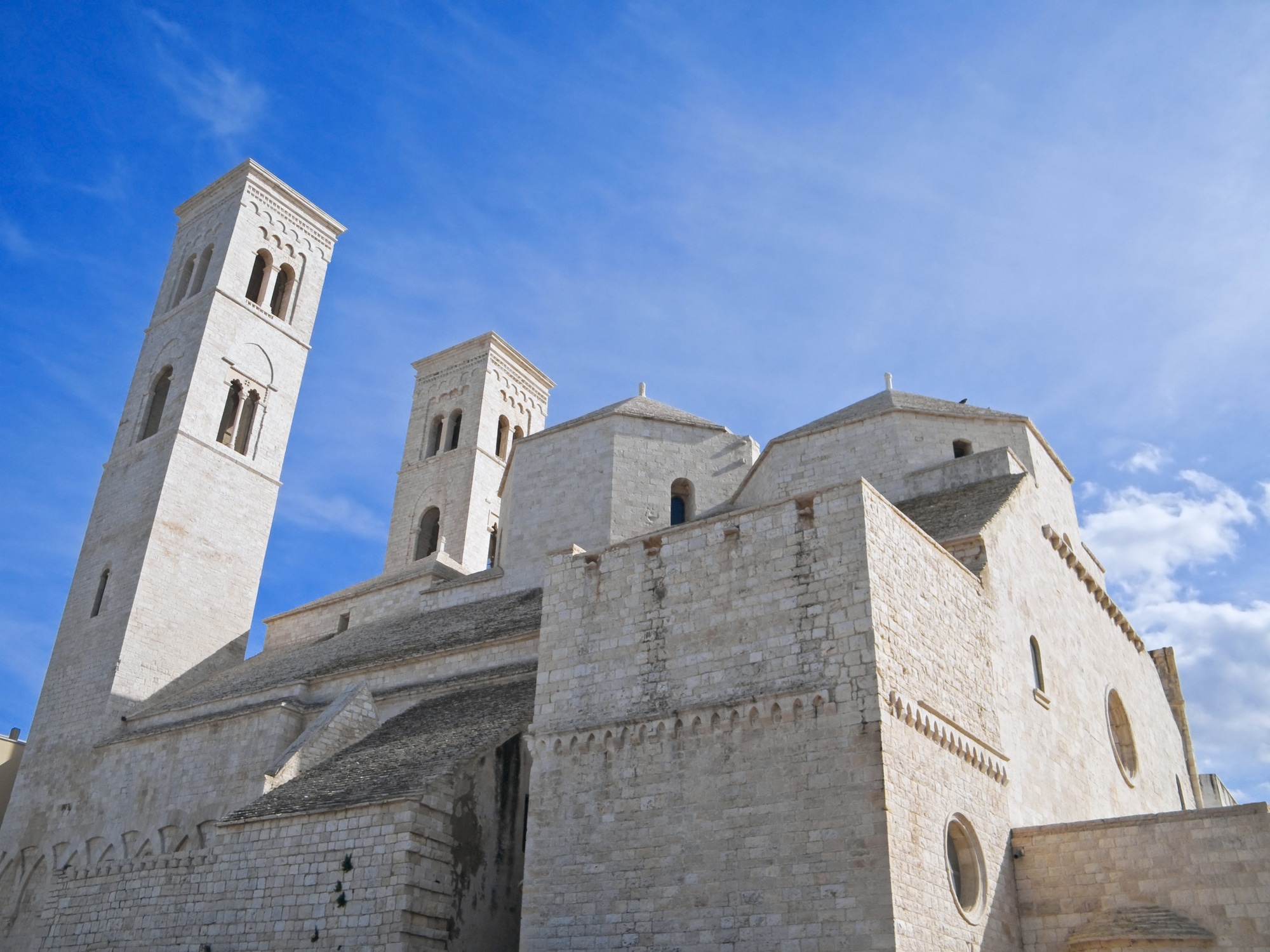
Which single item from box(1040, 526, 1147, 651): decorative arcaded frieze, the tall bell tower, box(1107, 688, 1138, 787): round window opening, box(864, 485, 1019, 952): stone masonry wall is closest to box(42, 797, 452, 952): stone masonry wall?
box(864, 485, 1019, 952): stone masonry wall

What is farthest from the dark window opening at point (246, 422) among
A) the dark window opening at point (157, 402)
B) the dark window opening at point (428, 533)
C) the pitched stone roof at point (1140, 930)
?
the pitched stone roof at point (1140, 930)

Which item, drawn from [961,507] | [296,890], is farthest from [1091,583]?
[296,890]

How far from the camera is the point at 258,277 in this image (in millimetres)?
34406

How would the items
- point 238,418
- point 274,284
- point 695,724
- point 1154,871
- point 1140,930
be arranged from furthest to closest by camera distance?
point 274,284
point 238,418
point 695,724
point 1154,871
point 1140,930

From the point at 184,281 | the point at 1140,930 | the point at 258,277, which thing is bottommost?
the point at 1140,930

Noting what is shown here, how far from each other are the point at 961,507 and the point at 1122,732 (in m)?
5.83

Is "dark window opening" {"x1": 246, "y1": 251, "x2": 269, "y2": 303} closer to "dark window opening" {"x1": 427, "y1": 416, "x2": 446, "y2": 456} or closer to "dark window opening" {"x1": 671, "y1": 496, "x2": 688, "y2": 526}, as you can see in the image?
"dark window opening" {"x1": 427, "y1": 416, "x2": 446, "y2": 456}

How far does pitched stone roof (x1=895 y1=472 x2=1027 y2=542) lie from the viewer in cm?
1584

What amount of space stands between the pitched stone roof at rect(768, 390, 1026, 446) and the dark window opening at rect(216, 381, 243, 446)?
60.2ft

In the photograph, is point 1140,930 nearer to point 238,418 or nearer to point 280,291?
point 238,418

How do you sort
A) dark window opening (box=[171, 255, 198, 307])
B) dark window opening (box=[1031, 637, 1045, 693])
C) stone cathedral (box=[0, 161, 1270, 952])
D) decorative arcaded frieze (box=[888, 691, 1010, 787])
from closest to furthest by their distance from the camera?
stone cathedral (box=[0, 161, 1270, 952]), decorative arcaded frieze (box=[888, 691, 1010, 787]), dark window opening (box=[1031, 637, 1045, 693]), dark window opening (box=[171, 255, 198, 307])

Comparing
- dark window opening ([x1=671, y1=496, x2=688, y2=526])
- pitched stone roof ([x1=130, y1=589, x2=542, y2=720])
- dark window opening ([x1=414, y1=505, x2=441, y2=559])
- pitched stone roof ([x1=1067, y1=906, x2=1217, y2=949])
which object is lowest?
pitched stone roof ([x1=1067, y1=906, x2=1217, y2=949])

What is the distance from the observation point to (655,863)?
1212 cm

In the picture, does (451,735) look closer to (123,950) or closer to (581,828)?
(581,828)
